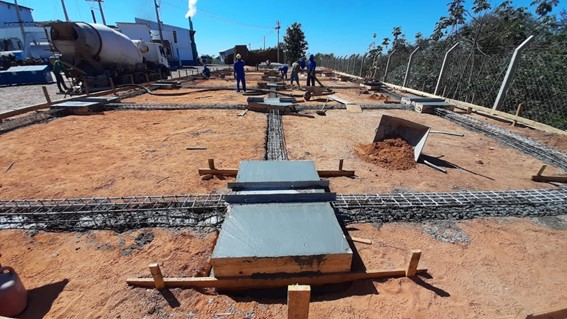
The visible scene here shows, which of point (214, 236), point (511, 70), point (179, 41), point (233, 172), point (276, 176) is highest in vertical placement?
point (179, 41)

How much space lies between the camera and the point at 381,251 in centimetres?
277

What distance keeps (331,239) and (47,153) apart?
6243 millimetres

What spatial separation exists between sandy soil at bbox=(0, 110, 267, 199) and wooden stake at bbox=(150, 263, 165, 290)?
5.64 feet

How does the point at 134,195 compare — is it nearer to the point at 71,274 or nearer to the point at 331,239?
the point at 71,274

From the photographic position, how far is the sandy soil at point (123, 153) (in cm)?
400

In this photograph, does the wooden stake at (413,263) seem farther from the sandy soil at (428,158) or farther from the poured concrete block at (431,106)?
the poured concrete block at (431,106)

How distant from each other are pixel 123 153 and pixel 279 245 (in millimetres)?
4538

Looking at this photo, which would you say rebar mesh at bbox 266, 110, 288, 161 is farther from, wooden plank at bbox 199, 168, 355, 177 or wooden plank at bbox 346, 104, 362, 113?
wooden plank at bbox 346, 104, 362, 113

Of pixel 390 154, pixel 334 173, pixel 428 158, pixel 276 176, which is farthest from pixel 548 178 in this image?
pixel 276 176

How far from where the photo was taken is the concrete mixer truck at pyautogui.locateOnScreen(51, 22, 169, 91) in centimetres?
1203

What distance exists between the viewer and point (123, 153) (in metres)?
5.27

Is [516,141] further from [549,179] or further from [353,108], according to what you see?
[353,108]

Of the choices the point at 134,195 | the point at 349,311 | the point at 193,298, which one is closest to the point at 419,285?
the point at 349,311

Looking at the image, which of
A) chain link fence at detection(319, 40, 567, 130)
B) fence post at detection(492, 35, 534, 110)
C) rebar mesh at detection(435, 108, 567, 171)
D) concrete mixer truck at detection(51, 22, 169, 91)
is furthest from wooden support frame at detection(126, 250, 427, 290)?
concrete mixer truck at detection(51, 22, 169, 91)
